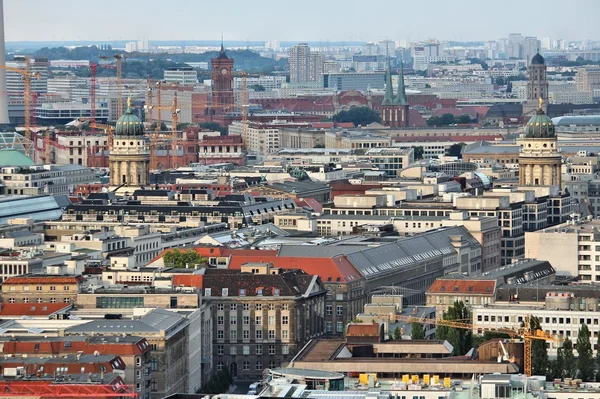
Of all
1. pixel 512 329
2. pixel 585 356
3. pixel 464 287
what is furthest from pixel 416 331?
pixel 464 287

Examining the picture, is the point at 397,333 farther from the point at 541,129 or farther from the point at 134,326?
the point at 541,129

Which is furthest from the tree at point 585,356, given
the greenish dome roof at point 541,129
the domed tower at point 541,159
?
the greenish dome roof at point 541,129

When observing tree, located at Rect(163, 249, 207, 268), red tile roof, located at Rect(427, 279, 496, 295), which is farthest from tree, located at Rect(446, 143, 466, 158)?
red tile roof, located at Rect(427, 279, 496, 295)

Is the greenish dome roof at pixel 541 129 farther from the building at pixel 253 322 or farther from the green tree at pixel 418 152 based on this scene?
the building at pixel 253 322

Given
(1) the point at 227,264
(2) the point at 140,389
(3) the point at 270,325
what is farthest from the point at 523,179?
(2) the point at 140,389

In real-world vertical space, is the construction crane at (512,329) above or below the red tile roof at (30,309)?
below

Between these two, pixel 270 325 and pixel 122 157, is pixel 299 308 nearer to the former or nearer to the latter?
pixel 270 325
